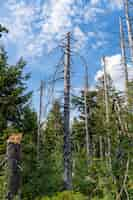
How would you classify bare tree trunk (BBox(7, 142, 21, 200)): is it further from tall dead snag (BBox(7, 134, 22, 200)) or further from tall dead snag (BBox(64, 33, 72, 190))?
tall dead snag (BBox(64, 33, 72, 190))

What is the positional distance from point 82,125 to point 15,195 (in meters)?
24.0

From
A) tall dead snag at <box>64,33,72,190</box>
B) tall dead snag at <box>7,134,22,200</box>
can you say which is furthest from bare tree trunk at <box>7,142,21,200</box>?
tall dead snag at <box>64,33,72,190</box>

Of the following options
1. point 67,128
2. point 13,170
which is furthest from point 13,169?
point 67,128

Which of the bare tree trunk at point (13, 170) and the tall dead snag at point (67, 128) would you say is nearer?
the bare tree trunk at point (13, 170)

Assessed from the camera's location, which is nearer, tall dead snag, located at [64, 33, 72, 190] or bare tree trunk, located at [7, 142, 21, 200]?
bare tree trunk, located at [7, 142, 21, 200]

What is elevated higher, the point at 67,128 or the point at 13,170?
the point at 67,128

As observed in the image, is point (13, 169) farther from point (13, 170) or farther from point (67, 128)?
point (67, 128)

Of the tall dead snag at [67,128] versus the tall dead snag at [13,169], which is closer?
the tall dead snag at [13,169]

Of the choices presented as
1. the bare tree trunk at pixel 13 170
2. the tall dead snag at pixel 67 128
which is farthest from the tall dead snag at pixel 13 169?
the tall dead snag at pixel 67 128

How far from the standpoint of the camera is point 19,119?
1448 centimetres

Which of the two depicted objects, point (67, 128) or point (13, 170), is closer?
point (13, 170)

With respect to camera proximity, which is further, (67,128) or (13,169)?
(67,128)

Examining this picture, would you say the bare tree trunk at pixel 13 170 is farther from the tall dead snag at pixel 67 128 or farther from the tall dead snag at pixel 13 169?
the tall dead snag at pixel 67 128

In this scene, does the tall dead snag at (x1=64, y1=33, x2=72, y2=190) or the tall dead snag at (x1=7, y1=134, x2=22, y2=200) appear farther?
the tall dead snag at (x1=64, y1=33, x2=72, y2=190)
